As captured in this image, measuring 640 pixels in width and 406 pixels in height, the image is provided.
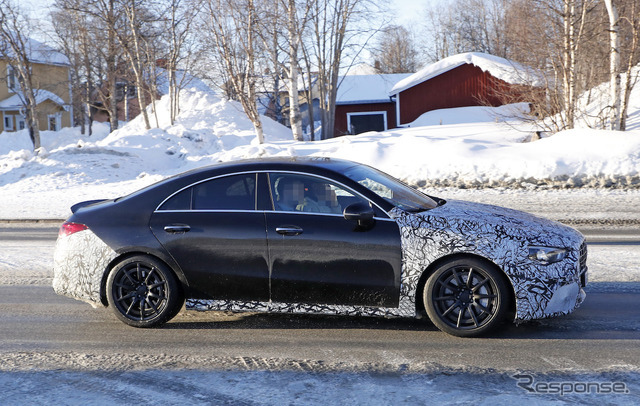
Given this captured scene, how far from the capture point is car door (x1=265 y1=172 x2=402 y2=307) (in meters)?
5.43

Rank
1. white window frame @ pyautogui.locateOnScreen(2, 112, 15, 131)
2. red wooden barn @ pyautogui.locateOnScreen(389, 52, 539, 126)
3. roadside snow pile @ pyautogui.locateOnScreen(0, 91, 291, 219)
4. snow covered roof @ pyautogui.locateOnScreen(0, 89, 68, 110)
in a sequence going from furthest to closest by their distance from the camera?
white window frame @ pyautogui.locateOnScreen(2, 112, 15, 131) → snow covered roof @ pyautogui.locateOnScreen(0, 89, 68, 110) → red wooden barn @ pyautogui.locateOnScreen(389, 52, 539, 126) → roadside snow pile @ pyautogui.locateOnScreen(0, 91, 291, 219)

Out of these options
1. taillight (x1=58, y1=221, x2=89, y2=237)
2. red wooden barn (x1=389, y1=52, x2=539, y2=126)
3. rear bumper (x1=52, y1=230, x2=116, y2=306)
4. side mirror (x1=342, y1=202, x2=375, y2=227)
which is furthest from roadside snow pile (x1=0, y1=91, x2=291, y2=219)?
side mirror (x1=342, y1=202, x2=375, y2=227)

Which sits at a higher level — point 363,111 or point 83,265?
point 363,111

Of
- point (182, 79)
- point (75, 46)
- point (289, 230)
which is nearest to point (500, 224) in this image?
point (289, 230)

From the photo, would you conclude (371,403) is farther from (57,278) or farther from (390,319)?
(57,278)

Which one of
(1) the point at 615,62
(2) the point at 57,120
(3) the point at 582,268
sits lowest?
(3) the point at 582,268

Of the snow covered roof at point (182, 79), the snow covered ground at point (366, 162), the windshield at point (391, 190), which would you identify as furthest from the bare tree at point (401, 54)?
the windshield at point (391, 190)

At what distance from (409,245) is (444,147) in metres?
14.2

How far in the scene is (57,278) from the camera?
6141 mm

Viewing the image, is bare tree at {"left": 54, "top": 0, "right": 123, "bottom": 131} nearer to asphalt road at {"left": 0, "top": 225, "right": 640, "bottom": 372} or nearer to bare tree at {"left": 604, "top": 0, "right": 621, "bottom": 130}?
bare tree at {"left": 604, "top": 0, "right": 621, "bottom": 130}

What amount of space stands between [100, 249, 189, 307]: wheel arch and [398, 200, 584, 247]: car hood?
6.91 ft

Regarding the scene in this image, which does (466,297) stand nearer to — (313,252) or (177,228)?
(313,252)

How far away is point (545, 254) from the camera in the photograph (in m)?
5.21

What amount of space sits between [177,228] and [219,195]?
481mm
